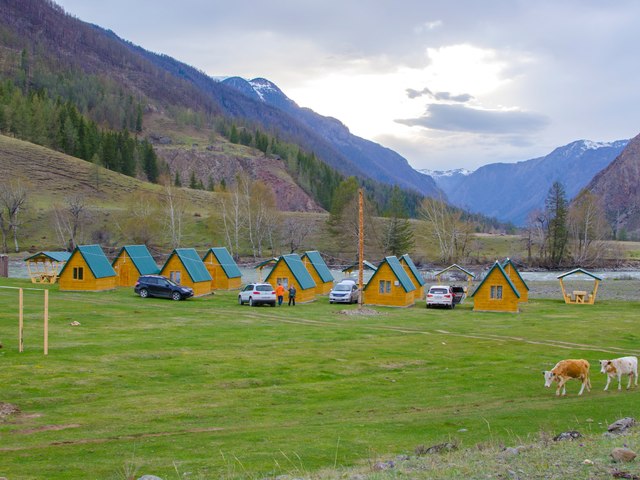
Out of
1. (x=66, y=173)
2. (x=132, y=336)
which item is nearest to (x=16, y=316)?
(x=132, y=336)

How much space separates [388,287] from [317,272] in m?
10.00

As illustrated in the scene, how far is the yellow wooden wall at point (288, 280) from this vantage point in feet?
171

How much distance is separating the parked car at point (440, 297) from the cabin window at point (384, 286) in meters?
3.24

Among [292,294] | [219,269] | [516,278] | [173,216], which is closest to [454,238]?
[173,216]

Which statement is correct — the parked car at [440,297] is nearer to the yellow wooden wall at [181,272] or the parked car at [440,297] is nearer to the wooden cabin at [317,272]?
the wooden cabin at [317,272]

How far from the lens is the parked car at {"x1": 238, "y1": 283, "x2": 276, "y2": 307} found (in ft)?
154

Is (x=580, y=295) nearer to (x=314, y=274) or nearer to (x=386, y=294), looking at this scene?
(x=386, y=294)

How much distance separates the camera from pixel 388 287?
5103 centimetres

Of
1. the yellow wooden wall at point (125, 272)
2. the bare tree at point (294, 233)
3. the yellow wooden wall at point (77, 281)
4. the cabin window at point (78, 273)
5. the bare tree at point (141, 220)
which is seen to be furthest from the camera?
the bare tree at point (294, 233)

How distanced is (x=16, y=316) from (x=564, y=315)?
35.9 meters

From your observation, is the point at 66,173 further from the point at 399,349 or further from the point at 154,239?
the point at 399,349

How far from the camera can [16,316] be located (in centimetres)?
3381

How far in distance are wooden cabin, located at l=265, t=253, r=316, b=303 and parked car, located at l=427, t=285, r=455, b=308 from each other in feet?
33.1

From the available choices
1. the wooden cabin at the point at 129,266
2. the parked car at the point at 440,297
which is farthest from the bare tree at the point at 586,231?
the wooden cabin at the point at 129,266
